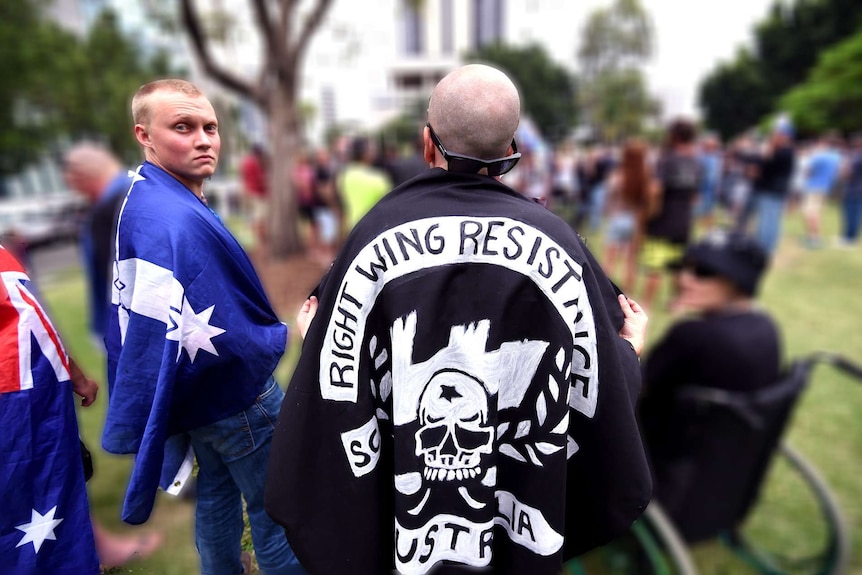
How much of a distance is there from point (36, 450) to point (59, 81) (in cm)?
2347

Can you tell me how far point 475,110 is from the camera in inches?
41.8

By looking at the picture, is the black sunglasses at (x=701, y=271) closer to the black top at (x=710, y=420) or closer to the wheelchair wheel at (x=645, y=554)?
the black top at (x=710, y=420)

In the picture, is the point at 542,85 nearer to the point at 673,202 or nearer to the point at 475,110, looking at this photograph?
the point at 673,202

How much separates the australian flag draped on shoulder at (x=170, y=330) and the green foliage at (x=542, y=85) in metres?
50.0

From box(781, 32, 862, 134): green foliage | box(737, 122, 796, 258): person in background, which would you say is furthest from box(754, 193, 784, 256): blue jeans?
box(781, 32, 862, 134): green foliage

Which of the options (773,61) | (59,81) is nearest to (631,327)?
(59,81)

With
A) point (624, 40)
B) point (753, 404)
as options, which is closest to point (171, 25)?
point (753, 404)

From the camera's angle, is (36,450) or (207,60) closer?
(36,450)

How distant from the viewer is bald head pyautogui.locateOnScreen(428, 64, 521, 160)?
3.46ft

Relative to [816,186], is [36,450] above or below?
above

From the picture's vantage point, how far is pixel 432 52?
82.6 metres

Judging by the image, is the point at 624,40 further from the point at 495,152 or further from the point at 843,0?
the point at 495,152

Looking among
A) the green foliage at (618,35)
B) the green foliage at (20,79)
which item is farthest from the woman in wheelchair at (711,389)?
the green foliage at (618,35)

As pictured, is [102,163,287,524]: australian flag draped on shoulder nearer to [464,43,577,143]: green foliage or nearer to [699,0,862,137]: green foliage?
[699,0,862,137]: green foliage
